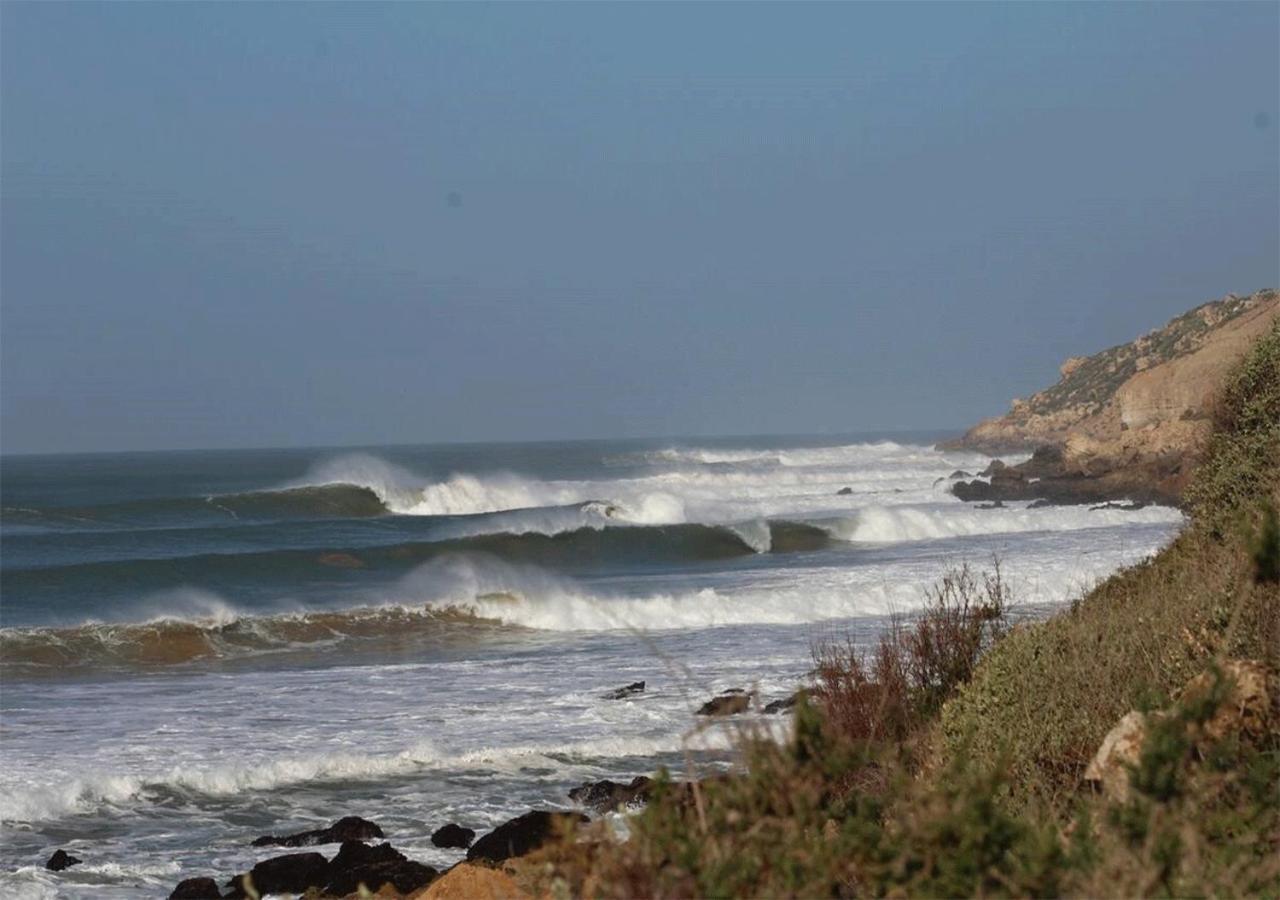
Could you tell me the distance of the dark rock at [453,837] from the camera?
10.9m

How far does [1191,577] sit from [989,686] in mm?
2406

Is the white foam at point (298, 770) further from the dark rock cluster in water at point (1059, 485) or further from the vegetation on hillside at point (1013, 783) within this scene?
the dark rock cluster in water at point (1059, 485)

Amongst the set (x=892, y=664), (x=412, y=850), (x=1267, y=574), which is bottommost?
(x=412, y=850)

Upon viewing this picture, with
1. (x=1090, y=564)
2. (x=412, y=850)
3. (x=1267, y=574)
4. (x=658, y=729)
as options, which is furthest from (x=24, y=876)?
(x=1090, y=564)

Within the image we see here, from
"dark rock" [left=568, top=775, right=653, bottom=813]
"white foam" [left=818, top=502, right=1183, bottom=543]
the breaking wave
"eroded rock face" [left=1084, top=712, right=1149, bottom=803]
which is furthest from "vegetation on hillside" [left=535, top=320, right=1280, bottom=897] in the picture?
"white foam" [left=818, top=502, right=1183, bottom=543]

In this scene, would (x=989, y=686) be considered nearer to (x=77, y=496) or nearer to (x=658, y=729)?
(x=658, y=729)

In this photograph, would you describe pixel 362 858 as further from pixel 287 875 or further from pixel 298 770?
pixel 298 770

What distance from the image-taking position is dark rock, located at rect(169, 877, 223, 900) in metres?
9.70

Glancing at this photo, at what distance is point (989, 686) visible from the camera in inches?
340

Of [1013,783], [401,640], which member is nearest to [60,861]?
[1013,783]

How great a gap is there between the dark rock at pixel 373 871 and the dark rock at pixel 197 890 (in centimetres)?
81

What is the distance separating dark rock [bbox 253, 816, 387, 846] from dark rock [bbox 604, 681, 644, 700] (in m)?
5.90

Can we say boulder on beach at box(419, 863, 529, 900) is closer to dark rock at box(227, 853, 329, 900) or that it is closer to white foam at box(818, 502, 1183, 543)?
dark rock at box(227, 853, 329, 900)

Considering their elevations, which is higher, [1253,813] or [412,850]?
[1253,813]
